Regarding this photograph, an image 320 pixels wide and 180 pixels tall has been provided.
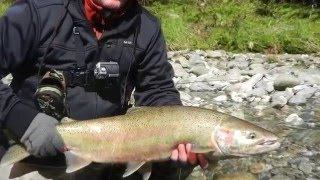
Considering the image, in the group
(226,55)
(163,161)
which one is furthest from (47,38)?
(226,55)

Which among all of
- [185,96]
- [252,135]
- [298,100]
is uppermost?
[252,135]

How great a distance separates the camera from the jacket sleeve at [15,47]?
3.34m

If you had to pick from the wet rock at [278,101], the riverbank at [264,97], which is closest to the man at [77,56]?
the riverbank at [264,97]

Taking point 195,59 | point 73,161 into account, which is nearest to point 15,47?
point 73,161

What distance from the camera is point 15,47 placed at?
340 cm

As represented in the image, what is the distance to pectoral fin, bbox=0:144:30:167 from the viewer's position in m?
3.25

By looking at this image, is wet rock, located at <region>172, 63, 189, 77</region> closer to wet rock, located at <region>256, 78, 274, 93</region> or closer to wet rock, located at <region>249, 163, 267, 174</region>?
wet rock, located at <region>256, 78, 274, 93</region>

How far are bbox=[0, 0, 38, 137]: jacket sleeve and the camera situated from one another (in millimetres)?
405

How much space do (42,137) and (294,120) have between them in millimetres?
3250

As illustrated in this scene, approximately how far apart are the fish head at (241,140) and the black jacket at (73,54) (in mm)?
688

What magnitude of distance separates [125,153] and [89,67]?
→ 2.12 feet

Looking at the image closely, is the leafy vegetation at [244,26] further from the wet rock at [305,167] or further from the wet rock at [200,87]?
the wet rock at [305,167]

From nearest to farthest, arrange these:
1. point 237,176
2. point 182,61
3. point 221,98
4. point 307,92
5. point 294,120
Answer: point 237,176, point 294,120, point 307,92, point 221,98, point 182,61

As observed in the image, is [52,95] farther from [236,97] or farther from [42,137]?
[236,97]
